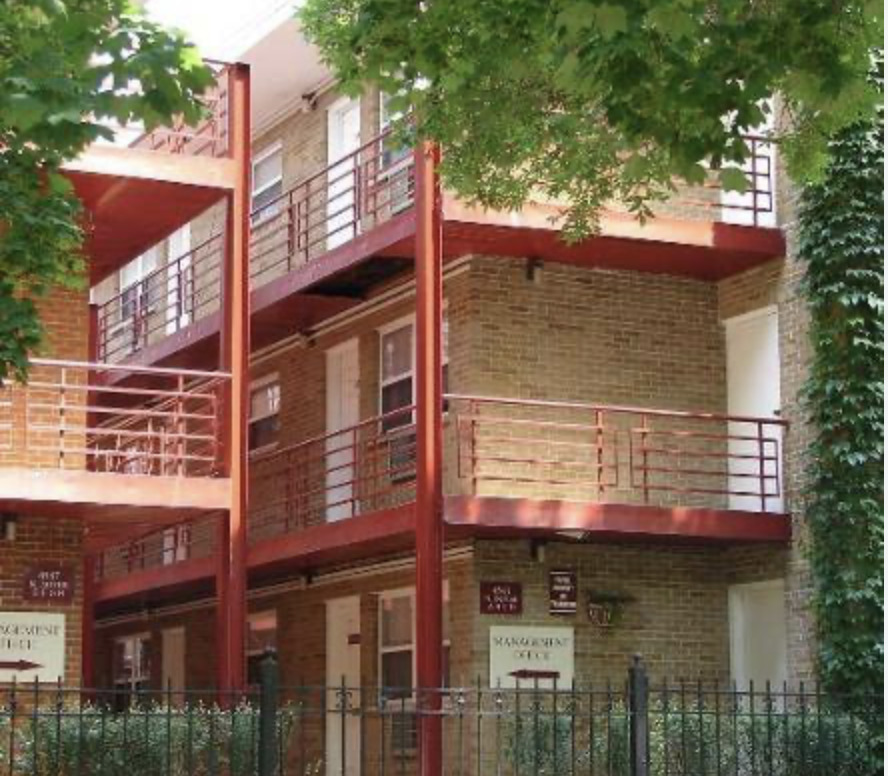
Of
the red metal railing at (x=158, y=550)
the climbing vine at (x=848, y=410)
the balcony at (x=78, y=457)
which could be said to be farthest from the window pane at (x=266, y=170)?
the climbing vine at (x=848, y=410)

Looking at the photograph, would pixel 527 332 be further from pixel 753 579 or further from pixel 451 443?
pixel 753 579

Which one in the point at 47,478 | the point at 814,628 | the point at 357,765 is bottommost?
the point at 357,765

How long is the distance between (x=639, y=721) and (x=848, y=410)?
22.5 ft

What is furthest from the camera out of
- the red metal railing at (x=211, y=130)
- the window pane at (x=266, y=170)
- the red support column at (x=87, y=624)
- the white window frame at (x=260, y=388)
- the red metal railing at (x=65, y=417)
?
the window pane at (x=266, y=170)

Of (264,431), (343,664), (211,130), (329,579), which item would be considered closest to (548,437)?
(329,579)

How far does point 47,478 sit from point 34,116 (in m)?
8.44

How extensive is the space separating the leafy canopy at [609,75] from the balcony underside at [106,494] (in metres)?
5.00

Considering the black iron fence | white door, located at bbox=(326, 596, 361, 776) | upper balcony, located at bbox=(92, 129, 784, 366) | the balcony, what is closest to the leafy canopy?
the black iron fence

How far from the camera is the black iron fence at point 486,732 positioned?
13688 millimetres

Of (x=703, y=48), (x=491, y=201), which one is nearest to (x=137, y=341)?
(x=491, y=201)

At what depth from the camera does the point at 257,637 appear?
85.7 ft

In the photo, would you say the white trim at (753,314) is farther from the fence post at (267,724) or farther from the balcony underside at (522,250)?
the fence post at (267,724)

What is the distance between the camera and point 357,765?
2317 centimetres

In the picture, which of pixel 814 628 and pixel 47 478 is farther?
pixel 814 628
